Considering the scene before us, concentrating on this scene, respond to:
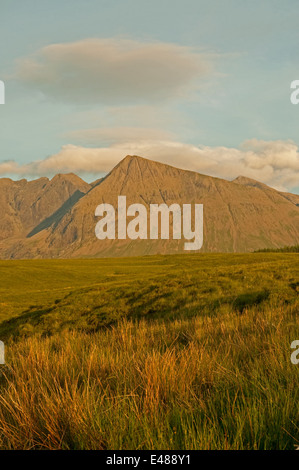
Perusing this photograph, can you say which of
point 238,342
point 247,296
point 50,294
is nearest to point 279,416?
point 238,342

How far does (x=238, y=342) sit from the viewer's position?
8.27 m

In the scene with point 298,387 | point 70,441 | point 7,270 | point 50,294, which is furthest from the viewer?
point 7,270

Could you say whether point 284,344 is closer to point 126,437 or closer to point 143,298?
point 126,437

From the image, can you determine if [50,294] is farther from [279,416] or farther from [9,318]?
[279,416]

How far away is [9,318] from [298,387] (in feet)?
84.8

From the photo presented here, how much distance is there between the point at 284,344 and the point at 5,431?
5185 millimetres

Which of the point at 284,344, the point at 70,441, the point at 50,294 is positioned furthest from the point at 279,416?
the point at 50,294

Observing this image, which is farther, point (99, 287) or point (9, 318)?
point (99, 287)

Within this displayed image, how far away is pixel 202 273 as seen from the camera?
106 feet

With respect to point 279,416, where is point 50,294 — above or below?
below

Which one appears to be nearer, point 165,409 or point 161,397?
point 165,409

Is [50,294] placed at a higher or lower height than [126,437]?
lower
